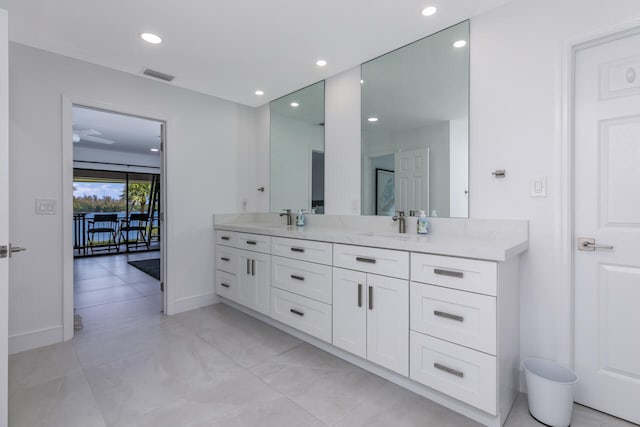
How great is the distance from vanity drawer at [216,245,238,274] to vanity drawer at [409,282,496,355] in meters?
2.08

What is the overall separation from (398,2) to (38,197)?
3.09m

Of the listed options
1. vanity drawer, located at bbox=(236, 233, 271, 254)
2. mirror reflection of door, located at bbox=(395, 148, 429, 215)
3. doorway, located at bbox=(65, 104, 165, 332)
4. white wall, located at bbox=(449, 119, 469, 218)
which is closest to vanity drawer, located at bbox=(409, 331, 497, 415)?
white wall, located at bbox=(449, 119, 469, 218)

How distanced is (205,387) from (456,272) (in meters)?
1.67

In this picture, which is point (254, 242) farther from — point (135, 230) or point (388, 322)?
point (135, 230)

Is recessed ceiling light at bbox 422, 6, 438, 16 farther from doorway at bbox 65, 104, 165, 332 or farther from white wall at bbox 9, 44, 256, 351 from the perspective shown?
doorway at bbox 65, 104, 165, 332

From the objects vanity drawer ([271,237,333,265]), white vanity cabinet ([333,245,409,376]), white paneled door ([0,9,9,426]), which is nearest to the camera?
white paneled door ([0,9,9,426])

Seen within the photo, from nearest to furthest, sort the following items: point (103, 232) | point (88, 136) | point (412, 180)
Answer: point (412, 180) < point (88, 136) < point (103, 232)

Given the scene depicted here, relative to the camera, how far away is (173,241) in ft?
11.0

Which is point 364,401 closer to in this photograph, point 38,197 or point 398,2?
point 398,2

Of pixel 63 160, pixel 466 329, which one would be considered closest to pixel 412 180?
pixel 466 329

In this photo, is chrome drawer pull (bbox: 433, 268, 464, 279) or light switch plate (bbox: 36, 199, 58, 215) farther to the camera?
light switch plate (bbox: 36, 199, 58, 215)

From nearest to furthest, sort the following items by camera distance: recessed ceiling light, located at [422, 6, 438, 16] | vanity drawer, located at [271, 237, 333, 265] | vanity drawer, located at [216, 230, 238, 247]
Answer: recessed ceiling light, located at [422, 6, 438, 16] < vanity drawer, located at [271, 237, 333, 265] < vanity drawer, located at [216, 230, 238, 247]

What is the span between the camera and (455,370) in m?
1.66

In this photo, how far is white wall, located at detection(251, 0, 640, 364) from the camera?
1774 millimetres
